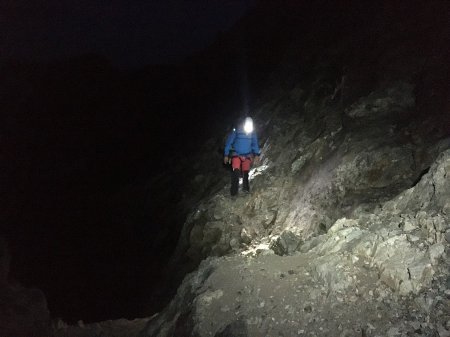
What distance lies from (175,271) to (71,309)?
713 cm

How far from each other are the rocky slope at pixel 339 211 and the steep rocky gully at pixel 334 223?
0.09ft

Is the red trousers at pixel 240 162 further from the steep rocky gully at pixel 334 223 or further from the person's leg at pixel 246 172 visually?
the steep rocky gully at pixel 334 223

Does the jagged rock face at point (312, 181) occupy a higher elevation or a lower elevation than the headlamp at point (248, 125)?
lower

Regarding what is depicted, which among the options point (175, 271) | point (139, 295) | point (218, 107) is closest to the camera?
point (175, 271)

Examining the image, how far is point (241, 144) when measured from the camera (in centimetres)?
1093

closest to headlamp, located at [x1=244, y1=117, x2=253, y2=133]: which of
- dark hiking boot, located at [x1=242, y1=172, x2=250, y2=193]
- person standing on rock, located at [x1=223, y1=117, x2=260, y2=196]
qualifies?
person standing on rock, located at [x1=223, y1=117, x2=260, y2=196]

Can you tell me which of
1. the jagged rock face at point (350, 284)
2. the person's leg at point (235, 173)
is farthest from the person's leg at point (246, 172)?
the jagged rock face at point (350, 284)

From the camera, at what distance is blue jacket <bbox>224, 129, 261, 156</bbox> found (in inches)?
426

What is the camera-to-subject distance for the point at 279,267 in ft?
23.0

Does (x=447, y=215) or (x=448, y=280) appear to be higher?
(x=447, y=215)

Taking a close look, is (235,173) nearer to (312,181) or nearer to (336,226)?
(312,181)

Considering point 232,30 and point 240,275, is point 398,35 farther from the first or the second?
point 232,30

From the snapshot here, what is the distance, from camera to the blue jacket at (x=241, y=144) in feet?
35.5

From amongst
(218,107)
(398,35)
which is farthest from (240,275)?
(218,107)
